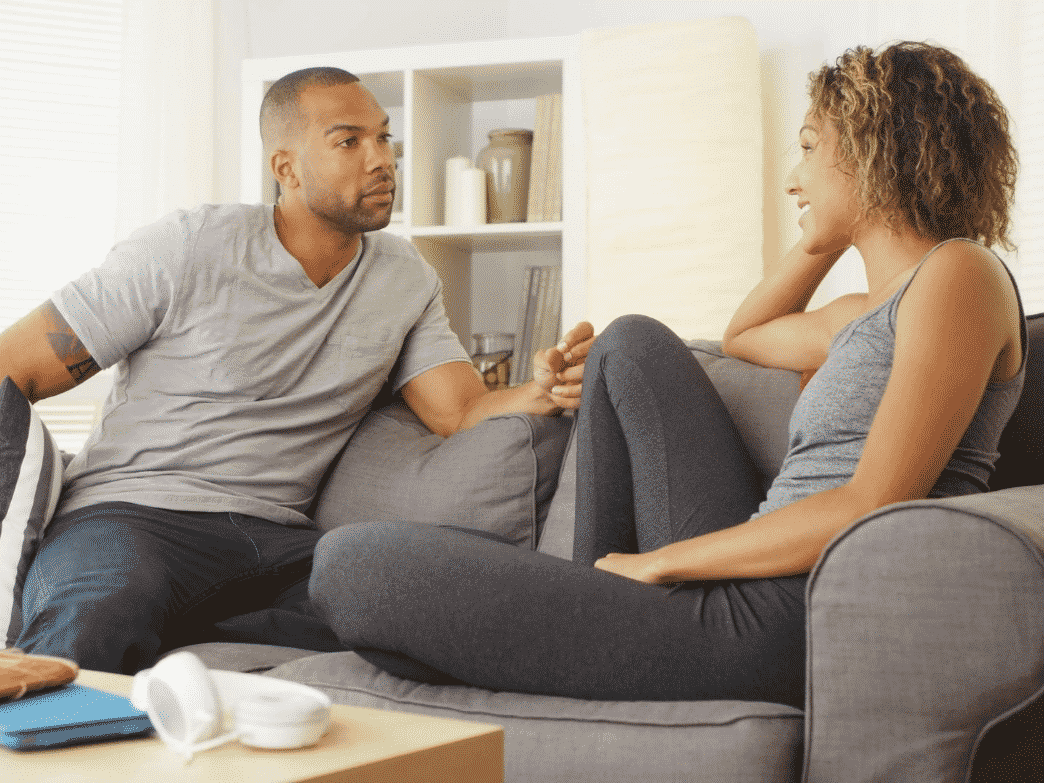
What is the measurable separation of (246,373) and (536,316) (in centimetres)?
136

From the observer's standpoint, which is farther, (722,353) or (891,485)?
(722,353)

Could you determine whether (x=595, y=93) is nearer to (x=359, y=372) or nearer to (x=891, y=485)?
(x=359, y=372)

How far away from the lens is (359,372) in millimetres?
1861

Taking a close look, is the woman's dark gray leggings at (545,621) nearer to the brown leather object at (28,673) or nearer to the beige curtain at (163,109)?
the brown leather object at (28,673)

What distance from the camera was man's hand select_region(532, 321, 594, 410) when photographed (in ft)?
5.48

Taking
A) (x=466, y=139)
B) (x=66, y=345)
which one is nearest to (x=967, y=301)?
(x=66, y=345)

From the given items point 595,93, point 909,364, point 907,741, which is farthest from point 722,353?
point 595,93

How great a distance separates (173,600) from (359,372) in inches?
21.2

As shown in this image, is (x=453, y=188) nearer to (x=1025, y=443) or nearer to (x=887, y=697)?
(x=1025, y=443)

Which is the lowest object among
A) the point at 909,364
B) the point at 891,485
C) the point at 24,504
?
the point at 24,504

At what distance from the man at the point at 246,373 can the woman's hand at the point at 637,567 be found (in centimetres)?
51

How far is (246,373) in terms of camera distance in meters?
1.79

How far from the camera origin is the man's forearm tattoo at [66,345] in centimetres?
172

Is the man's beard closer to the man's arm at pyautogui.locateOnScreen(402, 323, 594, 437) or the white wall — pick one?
the man's arm at pyautogui.locateOnScreen(402, 323, 594, 437)
